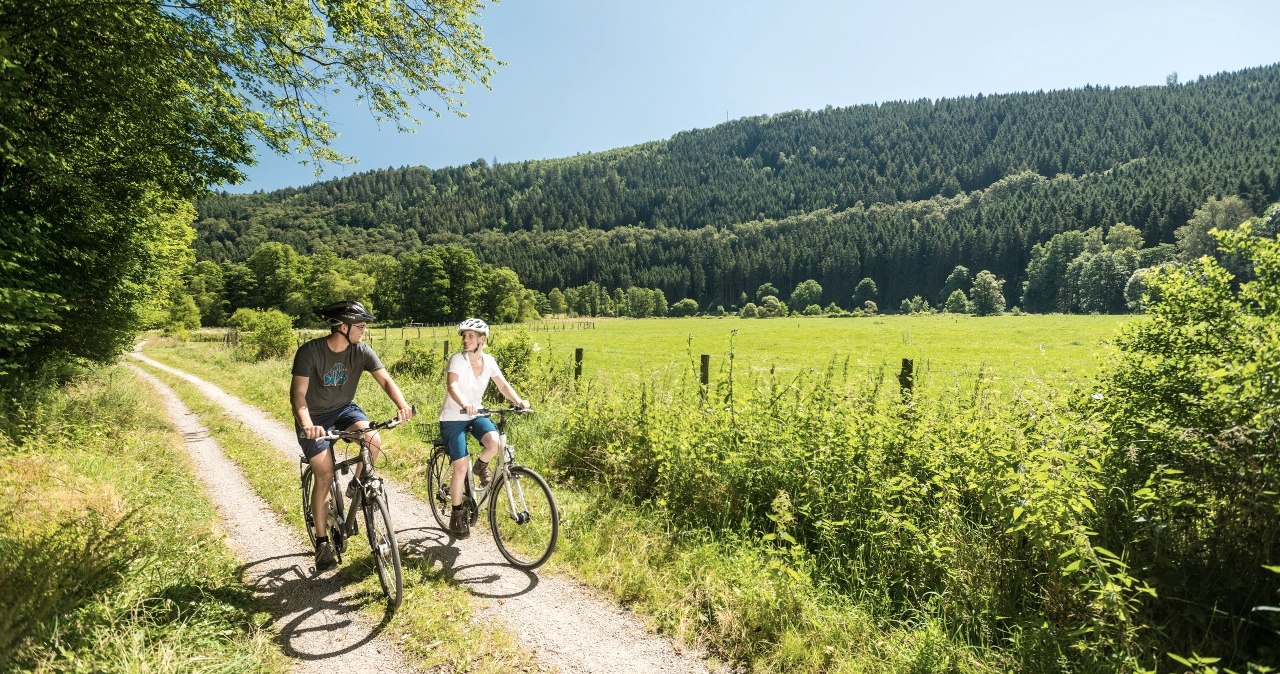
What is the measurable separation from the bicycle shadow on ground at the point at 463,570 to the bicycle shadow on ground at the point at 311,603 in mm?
496

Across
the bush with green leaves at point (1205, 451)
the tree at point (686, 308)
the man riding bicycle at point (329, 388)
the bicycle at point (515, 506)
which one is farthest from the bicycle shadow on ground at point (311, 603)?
the tree at point (686, 308)

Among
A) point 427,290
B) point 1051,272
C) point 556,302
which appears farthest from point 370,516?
point 556,302

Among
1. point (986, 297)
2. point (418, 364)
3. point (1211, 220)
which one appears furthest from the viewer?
point (986, 297)

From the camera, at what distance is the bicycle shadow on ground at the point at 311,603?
427cm

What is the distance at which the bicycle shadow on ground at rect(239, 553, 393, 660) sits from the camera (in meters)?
4.27

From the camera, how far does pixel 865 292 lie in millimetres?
138250

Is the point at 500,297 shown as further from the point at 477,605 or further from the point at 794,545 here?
the point at 794,545

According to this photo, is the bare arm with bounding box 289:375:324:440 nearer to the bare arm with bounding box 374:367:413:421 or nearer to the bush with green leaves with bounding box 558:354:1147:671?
the bare arm with bounding box 374:367:413:421

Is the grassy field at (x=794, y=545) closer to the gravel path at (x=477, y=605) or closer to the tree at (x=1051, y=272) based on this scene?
the gravel path at (x=477, y=605)

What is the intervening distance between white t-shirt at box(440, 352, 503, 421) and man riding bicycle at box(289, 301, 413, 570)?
0.61m

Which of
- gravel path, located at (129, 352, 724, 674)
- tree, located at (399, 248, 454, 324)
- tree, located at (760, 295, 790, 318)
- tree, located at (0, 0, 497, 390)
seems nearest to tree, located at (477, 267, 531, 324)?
tree, located at (399, 248, 454, 324)

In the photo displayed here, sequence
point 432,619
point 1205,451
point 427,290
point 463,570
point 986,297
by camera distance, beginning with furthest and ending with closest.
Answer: point 986,297
point 427,290
point 463,570
point 432,619
point 1205,451

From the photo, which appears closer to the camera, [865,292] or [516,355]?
[516,355]

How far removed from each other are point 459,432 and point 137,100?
20.8ft
